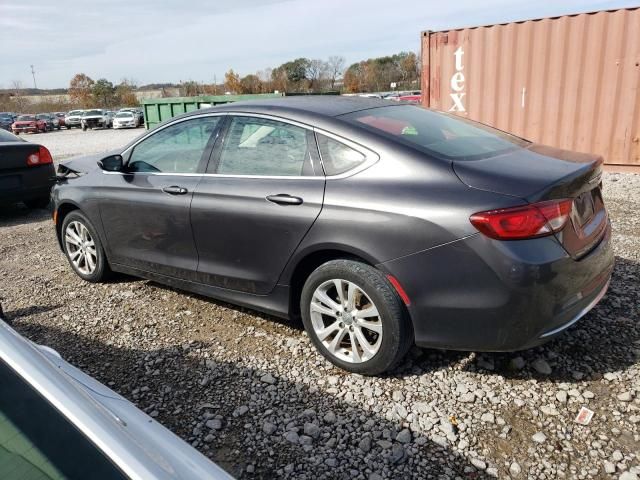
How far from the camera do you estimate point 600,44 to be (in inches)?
309

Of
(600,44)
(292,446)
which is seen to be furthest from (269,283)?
(600,44)

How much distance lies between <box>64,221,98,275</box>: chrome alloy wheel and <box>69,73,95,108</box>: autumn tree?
7273 centimetres

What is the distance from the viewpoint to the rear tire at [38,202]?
819cm

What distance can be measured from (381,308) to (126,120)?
38103mm

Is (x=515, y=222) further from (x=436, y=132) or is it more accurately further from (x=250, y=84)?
(x=250, y=84)

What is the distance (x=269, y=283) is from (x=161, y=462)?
6.65 feet

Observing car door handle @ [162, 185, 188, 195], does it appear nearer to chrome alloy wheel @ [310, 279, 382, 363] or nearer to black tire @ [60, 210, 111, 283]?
black tire @ [60, 210, 111, 283]

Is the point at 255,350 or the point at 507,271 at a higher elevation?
the point at 507,271

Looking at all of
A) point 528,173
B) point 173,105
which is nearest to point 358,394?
point 528,173

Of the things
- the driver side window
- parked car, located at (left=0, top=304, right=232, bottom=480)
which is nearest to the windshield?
parked car, located at (left=0, top=304, right=232, bottom=480)

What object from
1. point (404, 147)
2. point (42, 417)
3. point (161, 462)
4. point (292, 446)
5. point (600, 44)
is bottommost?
point (292, 446)

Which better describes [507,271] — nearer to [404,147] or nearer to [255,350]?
[404,147]

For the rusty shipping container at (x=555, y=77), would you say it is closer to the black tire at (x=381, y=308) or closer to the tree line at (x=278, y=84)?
the black tire at (x=381, y=308)

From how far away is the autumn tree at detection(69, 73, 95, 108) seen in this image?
70.1 meters
